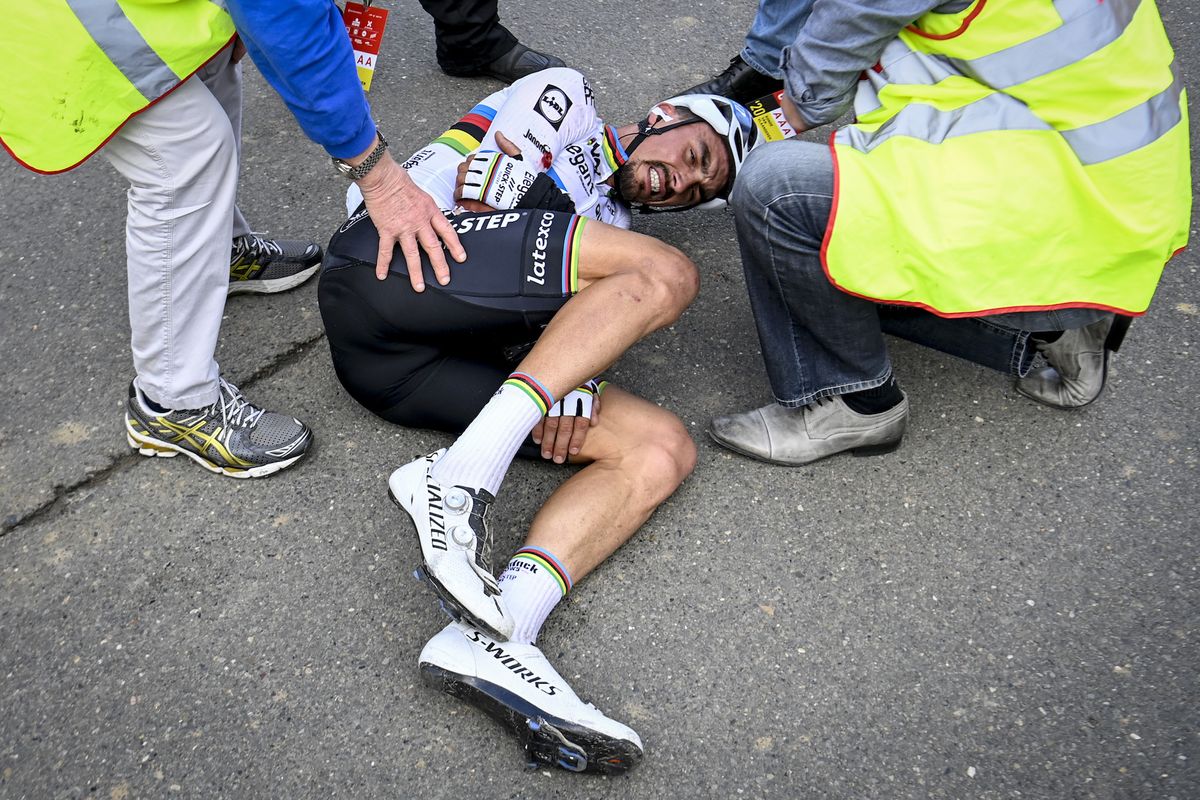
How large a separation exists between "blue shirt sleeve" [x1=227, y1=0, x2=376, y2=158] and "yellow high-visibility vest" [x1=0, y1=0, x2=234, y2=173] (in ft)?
0.44

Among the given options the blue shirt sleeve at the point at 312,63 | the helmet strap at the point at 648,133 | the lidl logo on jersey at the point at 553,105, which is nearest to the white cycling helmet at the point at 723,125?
the helmet strap at the point at 648,133

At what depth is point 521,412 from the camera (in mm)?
2143

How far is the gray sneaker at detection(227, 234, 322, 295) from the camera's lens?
2.95 m

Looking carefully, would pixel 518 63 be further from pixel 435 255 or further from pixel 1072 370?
pixel 1072 370

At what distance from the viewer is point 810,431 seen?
256 cm

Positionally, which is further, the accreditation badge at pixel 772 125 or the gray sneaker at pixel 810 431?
the accreditation badge at pixel 772 125

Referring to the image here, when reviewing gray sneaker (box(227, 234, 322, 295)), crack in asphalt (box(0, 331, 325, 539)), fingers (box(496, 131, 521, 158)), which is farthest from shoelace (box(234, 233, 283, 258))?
fingers (box(496, 131, 521, 158))

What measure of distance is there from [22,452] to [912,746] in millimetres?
2281

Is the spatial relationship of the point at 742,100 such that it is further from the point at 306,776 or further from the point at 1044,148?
the point at 306,776

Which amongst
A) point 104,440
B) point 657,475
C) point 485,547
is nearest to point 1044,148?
point 657,475

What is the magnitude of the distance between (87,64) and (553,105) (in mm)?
1311

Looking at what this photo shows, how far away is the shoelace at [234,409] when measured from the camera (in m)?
2.47

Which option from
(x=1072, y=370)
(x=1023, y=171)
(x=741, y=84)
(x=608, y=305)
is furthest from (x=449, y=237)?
(x=741, y=84)

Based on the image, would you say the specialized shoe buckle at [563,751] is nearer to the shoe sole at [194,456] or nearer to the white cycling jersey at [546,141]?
the shoe sole at [194,456]
